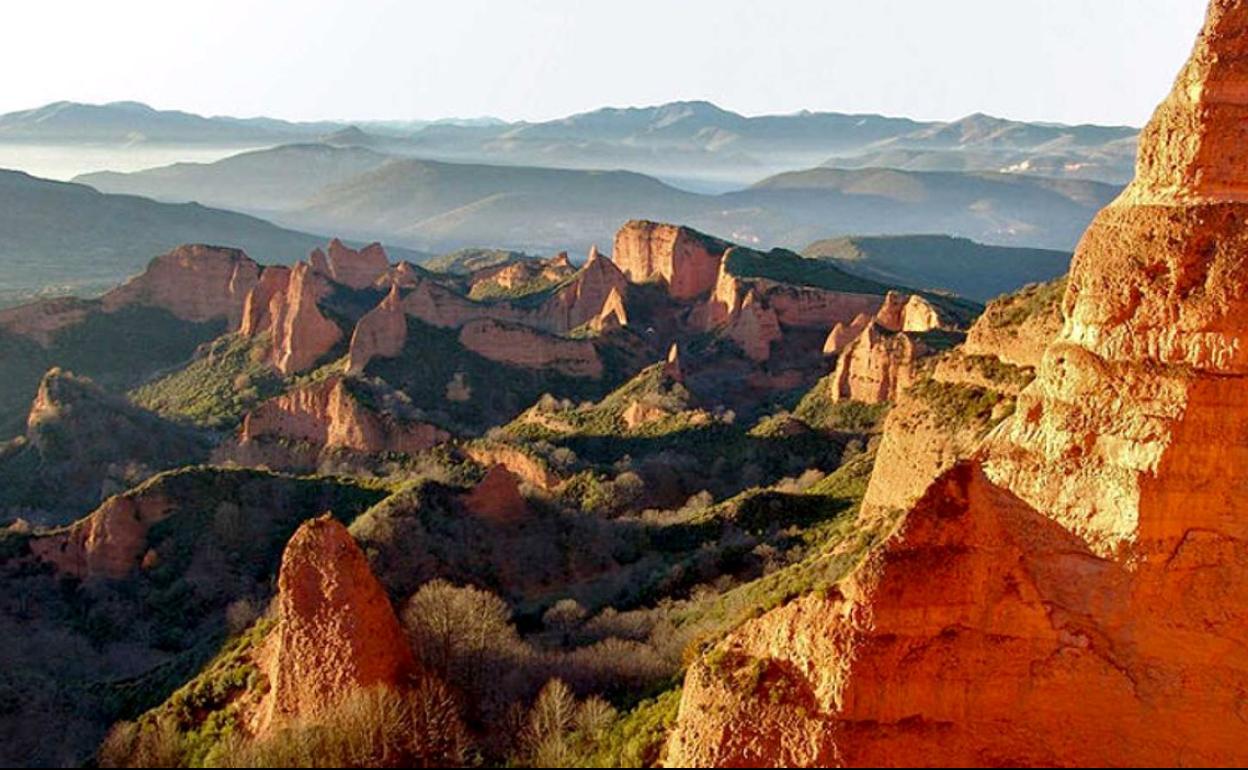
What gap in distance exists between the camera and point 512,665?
74.0ft

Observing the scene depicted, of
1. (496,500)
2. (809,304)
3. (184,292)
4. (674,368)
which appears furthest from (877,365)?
(184,292)

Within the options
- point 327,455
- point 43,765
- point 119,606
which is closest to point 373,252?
point 327,455

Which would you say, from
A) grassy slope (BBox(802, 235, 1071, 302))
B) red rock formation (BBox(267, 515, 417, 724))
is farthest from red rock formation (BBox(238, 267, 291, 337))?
grassy slope (BBox(802, 235, 1071, 302))

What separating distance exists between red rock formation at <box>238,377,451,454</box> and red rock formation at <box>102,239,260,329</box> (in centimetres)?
2433

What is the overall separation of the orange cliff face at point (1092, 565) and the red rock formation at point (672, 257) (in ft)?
205

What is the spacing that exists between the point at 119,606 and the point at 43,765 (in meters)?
12.4

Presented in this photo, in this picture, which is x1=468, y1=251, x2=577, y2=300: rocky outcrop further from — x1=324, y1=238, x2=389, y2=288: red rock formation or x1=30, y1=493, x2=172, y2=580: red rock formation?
x1=30, y1=493, x2=172, y2=580: red rock formation

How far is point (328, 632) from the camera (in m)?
20.4

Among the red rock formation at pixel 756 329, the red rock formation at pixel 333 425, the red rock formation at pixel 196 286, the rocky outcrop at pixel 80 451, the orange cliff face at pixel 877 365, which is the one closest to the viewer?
the orange cliff face at pixel 877 365

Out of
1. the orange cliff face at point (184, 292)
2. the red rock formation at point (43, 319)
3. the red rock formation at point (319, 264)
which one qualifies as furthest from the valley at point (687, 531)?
the red rock formation at point (319, 264)

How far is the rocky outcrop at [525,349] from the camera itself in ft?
227

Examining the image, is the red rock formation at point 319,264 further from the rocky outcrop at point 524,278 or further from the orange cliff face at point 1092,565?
the orange cliff face at point 1092,565

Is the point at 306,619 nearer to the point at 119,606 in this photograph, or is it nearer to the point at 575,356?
the point at 119,606

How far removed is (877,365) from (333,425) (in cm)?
2485
